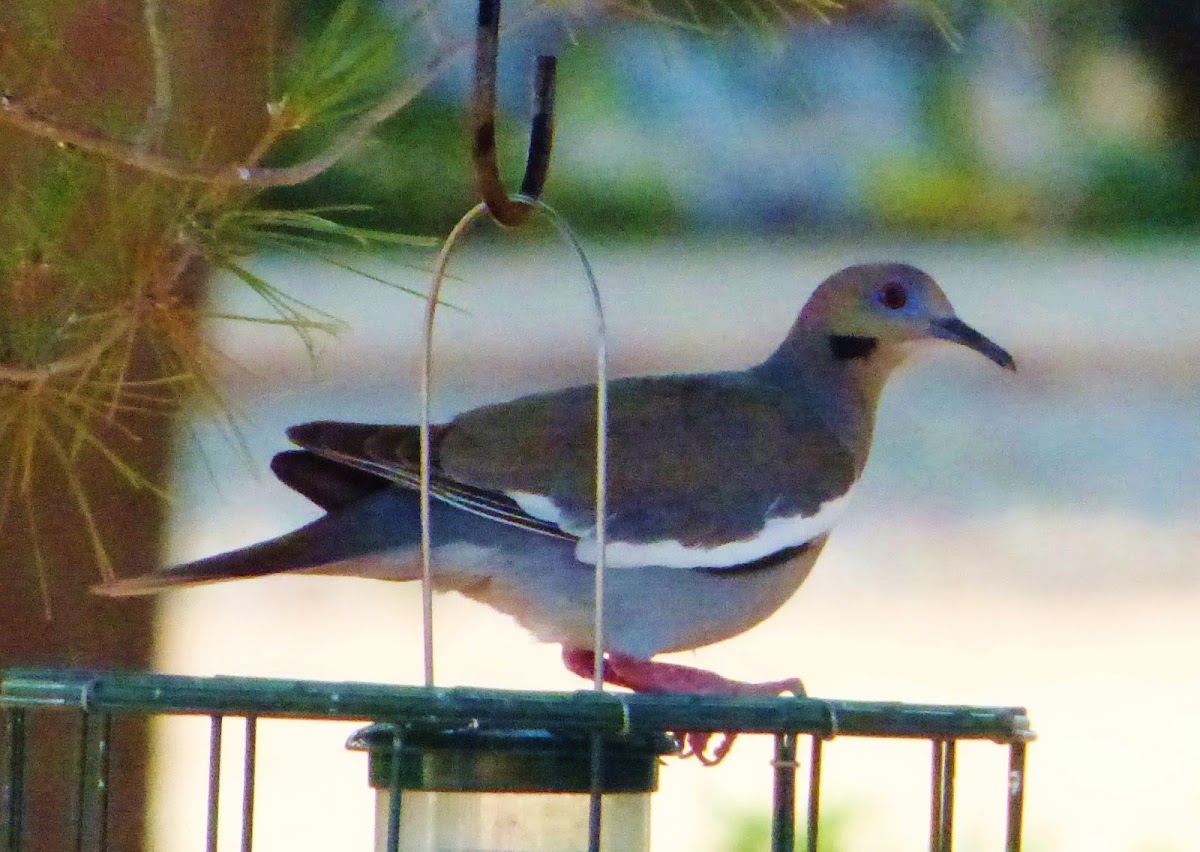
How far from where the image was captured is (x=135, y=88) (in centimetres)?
167

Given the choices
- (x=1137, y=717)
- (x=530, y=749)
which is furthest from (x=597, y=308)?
(x=1137, y=717)

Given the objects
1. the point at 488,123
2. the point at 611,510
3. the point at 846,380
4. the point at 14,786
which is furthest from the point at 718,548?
the point at 14,786

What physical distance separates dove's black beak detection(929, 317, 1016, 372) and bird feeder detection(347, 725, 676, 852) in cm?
62

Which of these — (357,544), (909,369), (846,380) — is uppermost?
(909,369)

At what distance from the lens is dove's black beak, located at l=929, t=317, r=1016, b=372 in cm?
164

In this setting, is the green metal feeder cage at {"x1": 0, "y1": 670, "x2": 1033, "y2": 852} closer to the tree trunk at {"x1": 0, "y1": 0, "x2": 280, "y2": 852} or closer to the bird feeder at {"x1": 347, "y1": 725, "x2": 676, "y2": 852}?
the bird feeder at {"x1": 347, "y1": 725, "x2": 676, "y2": 852}

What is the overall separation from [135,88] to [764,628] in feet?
4.69

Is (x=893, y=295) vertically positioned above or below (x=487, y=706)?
above

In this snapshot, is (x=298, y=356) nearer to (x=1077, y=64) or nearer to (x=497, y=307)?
(x=497, y=307)

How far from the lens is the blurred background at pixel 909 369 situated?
2.62 meters

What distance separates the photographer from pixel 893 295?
1.67 metres

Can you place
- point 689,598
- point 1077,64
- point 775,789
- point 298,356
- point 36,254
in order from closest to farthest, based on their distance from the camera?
point 775,789 → point 36,254 → point 689,598 → point 298,356 → point 1077,64

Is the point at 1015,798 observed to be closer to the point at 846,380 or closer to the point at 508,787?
the point at 508,787

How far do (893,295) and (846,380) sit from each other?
0.10 metres
